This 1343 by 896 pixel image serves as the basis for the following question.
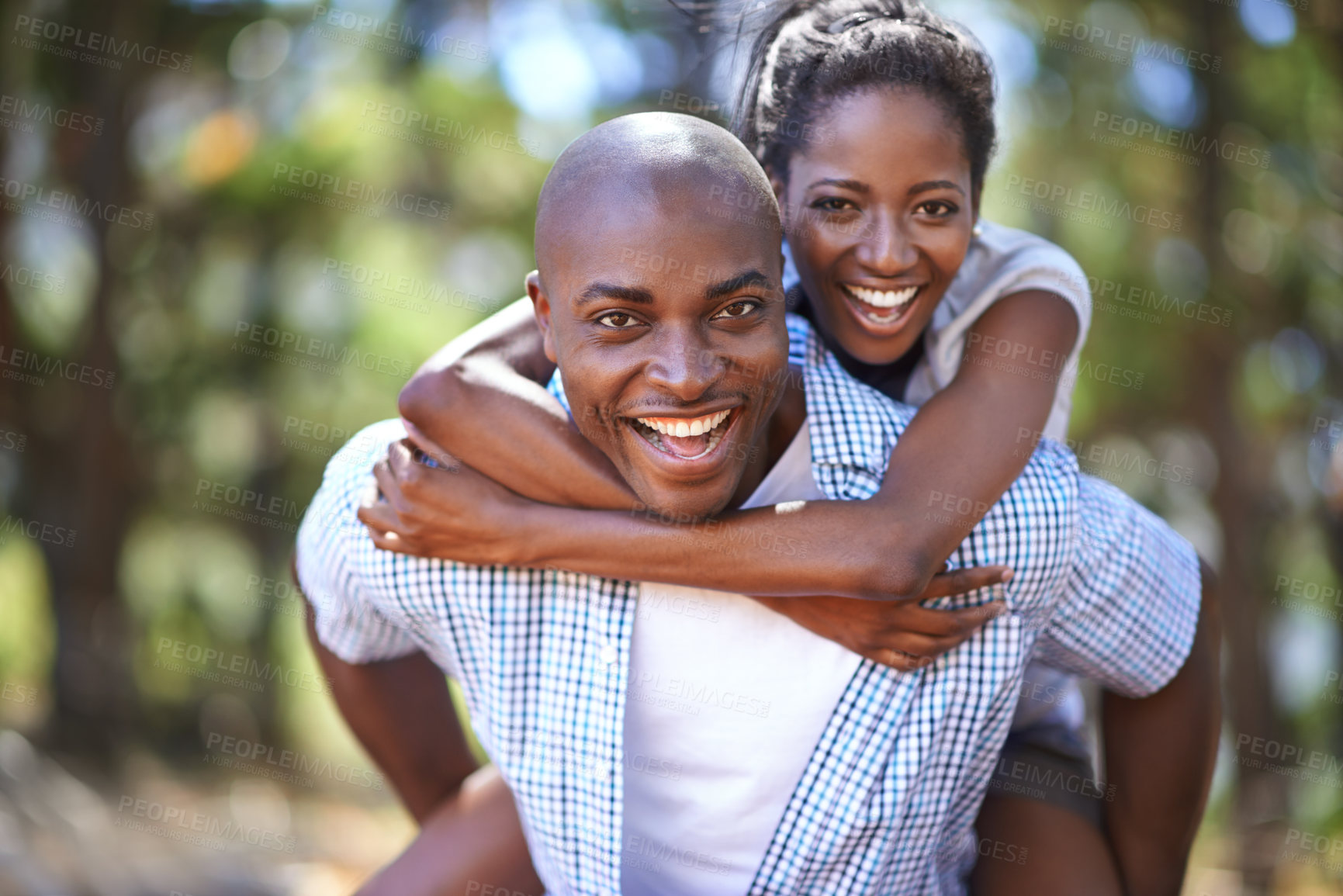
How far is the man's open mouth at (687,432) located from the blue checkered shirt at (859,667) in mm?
283

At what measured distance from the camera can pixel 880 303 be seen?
2.47 m

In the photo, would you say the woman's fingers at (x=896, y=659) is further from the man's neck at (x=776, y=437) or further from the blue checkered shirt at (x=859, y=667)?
the man's neck at (x=776, y=437)

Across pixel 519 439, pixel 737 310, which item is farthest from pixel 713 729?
pixel 737 310

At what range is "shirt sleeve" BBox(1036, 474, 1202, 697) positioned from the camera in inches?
84.7

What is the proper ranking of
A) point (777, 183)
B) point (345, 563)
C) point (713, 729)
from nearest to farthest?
point (713, 729), point (345, 563), point (777, 183)

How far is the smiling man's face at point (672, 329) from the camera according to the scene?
188 centimetres

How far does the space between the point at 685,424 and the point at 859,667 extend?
579 millimetres

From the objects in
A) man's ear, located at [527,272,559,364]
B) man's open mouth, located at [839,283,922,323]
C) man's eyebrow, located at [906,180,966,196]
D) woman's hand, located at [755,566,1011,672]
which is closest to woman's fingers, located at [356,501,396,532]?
man's ear, located at [527,272,559,364]

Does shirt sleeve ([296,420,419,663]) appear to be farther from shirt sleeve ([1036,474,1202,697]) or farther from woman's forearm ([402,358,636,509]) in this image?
shirt sleeve ([1036,474,1202,697])

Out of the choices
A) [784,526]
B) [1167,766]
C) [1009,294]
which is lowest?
[1167,766]

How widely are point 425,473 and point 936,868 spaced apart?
4.29ft

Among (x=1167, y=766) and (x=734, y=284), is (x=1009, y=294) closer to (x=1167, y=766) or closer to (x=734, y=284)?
(x=734, y=284)

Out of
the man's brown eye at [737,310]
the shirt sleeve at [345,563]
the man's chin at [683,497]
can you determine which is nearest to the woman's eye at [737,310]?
the man's brown eye at [737,310]

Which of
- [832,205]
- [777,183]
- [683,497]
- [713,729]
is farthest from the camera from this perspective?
[777,183]
